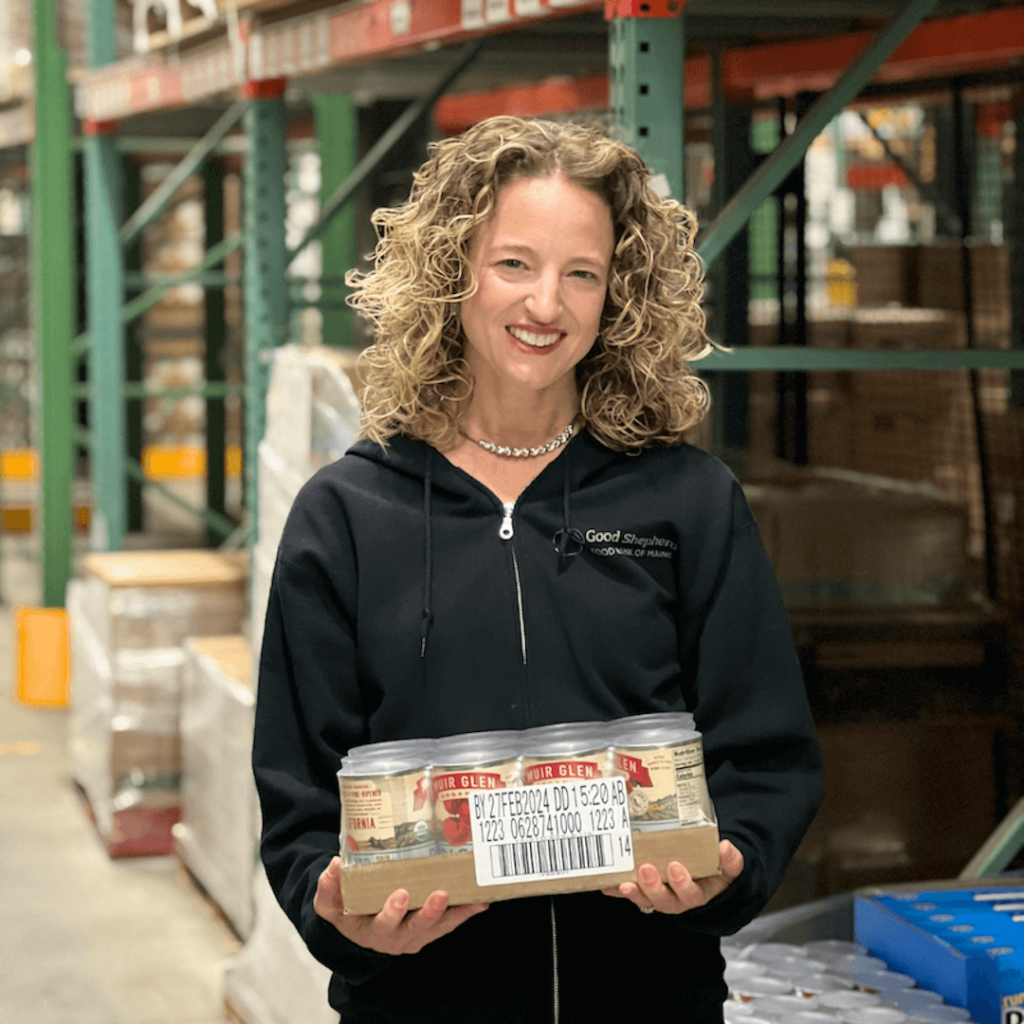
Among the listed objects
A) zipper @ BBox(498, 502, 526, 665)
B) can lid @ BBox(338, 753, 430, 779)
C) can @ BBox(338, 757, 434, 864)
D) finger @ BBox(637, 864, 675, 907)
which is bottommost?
finger @ BBox(637, 864, 675, 907)

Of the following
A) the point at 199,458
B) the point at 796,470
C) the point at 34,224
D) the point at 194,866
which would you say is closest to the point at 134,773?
the point at 194,866

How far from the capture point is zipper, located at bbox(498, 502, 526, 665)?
7.07 ft

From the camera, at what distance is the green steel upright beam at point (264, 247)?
582 centimetres

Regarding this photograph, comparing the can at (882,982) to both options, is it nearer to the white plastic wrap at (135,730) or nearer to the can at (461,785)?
the can at (461,785)

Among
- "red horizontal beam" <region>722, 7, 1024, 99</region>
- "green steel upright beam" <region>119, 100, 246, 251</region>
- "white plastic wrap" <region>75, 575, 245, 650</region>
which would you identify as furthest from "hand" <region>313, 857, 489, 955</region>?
"green steel upright beam" <region>119, 100, 246, 251</region>

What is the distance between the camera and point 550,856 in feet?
6.44

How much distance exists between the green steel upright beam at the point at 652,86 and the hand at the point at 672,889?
1672 millimetres

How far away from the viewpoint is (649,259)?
2.24 meters

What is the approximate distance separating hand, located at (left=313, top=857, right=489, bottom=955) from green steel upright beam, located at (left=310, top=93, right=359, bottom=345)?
6.90 metres

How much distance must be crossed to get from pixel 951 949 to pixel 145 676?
4606mm

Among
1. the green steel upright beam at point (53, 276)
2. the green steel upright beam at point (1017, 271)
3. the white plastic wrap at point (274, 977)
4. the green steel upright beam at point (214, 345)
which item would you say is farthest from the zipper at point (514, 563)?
the green steel upright beam at point (214, 345)

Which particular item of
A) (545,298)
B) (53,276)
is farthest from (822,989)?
(53,276)

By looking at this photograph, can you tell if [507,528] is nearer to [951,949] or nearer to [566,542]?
[566,542]

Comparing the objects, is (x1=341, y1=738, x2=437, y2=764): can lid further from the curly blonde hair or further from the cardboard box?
the curly blonde hair
